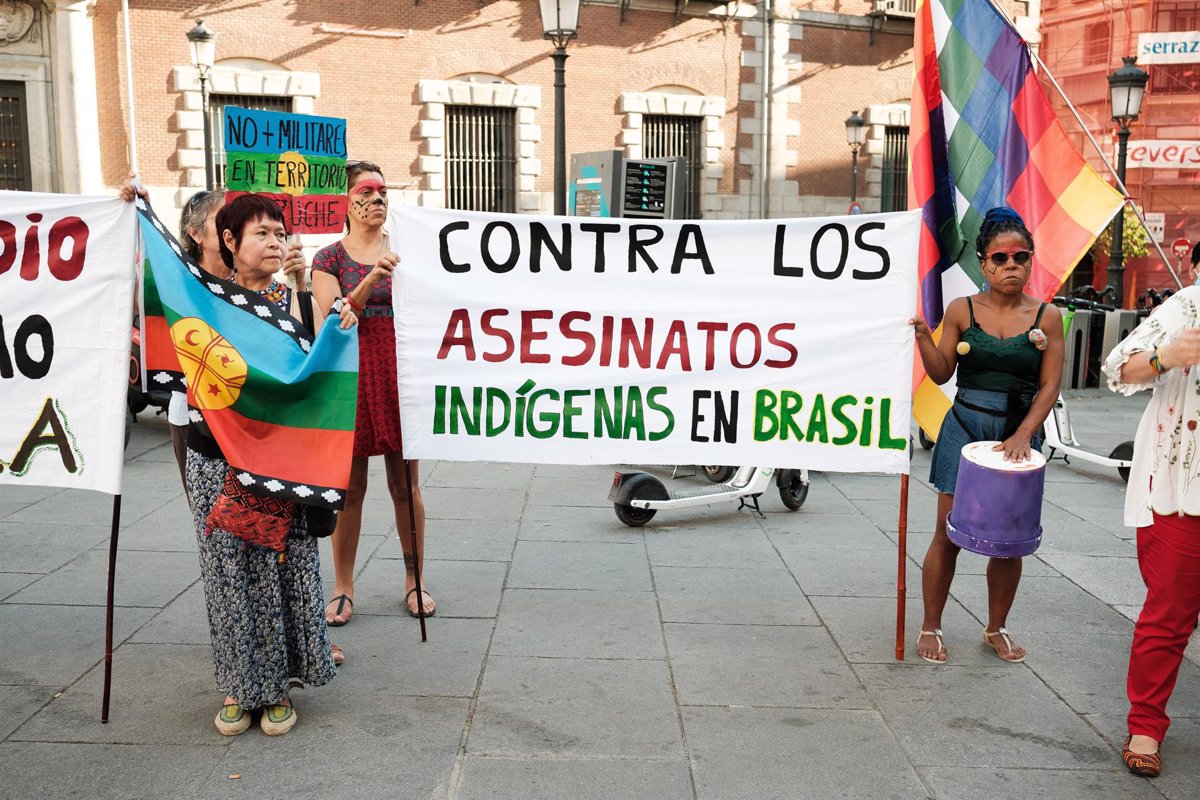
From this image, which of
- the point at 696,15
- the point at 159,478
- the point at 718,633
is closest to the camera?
the point at 718,633

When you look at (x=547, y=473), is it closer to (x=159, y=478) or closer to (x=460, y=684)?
(x=159, y=478)

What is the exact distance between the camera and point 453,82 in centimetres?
2172

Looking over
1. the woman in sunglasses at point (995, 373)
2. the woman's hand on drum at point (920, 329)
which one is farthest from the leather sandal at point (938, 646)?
the woman's hand on drum at point (920, 329)

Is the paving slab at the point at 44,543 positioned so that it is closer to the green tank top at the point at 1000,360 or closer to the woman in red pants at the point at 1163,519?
the green tank top at the point at 1000,360

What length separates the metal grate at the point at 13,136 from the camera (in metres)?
19.1

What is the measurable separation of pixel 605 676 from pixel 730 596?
4.13 ft

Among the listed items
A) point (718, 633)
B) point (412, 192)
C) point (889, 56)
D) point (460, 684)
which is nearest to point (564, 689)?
point (460, 684)

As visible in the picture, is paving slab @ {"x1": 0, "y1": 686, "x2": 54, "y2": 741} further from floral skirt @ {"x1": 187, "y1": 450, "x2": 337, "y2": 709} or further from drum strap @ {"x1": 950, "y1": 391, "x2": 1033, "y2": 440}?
drum strap @ {"x1": 950, "y1": 391, "x2": 1033, "y2": 440}

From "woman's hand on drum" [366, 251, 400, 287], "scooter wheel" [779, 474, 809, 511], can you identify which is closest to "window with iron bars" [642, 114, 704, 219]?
"scooter wheel" [779, 474, 809, 511]

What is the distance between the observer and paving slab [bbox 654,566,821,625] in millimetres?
5172

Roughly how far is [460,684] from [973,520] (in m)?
2.10

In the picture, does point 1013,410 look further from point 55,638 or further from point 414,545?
point 55,638

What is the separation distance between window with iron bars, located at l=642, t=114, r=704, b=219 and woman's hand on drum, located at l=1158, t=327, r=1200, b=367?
20.7 metres

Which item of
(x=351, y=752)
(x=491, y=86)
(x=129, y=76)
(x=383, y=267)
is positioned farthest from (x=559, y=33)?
(x=129, y=76)
